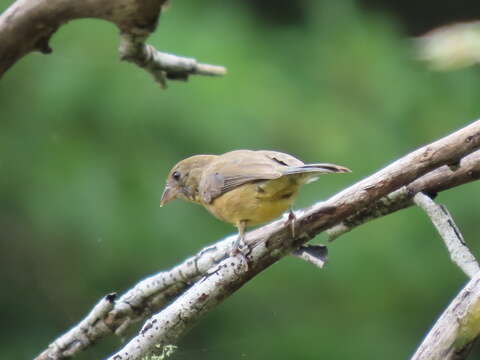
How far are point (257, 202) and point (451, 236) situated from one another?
37.1 inches

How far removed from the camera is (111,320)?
141 inches

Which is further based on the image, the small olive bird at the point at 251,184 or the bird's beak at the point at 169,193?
the bird's beak at the point at 169,193

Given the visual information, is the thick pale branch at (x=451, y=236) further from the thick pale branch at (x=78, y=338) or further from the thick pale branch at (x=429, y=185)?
the thick pale branch at (x=78, y=338)

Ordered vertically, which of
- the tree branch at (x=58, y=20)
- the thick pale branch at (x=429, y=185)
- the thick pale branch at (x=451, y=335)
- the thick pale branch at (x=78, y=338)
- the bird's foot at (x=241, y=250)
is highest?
the tree branch at (x=58, y=20)

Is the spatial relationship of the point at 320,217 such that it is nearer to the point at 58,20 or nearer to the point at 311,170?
the point at 311,170

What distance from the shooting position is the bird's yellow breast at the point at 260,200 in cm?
384

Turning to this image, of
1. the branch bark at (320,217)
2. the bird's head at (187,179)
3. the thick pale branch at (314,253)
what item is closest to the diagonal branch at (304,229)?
the branch bark at (320,217)

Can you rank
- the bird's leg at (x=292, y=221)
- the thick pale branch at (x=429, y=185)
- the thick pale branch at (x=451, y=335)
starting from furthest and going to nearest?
the thick pale branch at (x=429, y=185)
the bird's leg at (x=292, y=221)
the thick pale branch at (x=451, y=335)

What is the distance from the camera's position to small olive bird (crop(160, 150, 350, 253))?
381cm

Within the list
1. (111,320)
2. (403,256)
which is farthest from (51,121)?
(111,320)

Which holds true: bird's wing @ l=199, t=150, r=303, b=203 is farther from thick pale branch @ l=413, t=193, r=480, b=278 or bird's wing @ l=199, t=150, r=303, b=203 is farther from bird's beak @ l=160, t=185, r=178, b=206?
thick pale branch @ l=413, t=193, r=480, b=278

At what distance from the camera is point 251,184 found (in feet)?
13.0

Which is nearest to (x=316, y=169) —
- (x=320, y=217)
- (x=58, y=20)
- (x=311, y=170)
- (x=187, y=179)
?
(x=311, y=170)

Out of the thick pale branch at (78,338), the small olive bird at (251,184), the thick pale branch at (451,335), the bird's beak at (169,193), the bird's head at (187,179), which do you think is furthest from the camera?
the bird's beak at (169,193)
